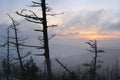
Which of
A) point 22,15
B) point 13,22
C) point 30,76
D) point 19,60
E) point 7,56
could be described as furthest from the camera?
point 7,56

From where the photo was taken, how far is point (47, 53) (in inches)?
766

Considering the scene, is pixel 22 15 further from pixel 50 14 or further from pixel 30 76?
pixel 30 76

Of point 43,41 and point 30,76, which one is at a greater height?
point 43,41

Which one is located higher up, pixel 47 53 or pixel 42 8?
pixel 42 8

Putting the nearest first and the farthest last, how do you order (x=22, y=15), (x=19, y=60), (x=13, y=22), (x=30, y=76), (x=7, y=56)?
(x=22, y=15) < (x=30, y=76) < (x=13, y=22) < (x=19, y=60) < (x=7, y=56)

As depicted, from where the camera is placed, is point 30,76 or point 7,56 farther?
point 7,56

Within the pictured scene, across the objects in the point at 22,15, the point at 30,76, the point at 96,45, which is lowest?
the point at 30,76

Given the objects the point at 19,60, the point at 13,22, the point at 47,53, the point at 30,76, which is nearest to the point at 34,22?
the point at 47,53

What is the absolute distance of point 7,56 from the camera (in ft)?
173

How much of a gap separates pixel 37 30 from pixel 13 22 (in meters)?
22.8

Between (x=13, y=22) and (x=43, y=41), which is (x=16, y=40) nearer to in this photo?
(x=13, y=22)

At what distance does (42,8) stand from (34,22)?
105cm

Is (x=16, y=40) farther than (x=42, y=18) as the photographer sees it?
Yes

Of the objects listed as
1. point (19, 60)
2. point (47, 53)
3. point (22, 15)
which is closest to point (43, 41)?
point (47, 53)
